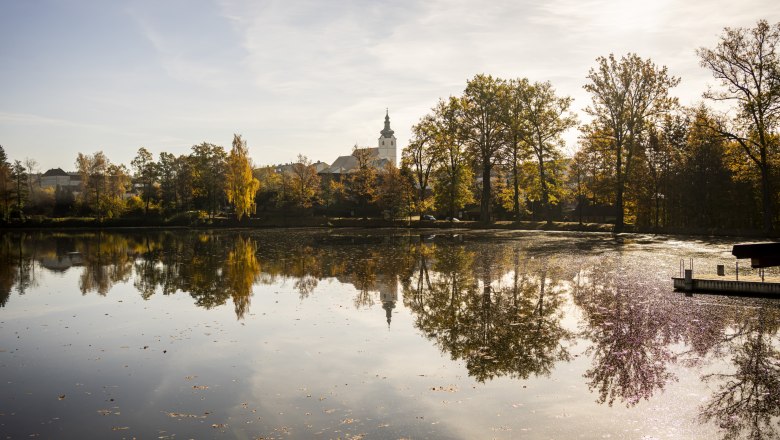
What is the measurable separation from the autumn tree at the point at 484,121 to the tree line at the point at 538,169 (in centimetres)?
16

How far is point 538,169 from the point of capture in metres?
66.4

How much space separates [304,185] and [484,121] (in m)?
32.3

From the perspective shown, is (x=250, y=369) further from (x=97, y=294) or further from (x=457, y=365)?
(x=97, y=294)

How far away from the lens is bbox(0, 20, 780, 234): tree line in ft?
157

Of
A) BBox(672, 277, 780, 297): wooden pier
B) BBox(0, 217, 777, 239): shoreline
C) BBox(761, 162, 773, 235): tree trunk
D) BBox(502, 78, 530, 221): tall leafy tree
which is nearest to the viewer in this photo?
BBox(672, 277, 780, 297): wooden pier

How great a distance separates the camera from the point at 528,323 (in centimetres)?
1677

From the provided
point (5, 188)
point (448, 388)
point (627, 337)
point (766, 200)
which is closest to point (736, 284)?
point (627, 337)

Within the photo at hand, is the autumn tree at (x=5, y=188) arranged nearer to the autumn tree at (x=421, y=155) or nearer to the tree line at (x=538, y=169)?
the tree line at (x=538, y=169)

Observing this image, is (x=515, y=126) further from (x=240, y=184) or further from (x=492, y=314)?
(x=492, y=314)

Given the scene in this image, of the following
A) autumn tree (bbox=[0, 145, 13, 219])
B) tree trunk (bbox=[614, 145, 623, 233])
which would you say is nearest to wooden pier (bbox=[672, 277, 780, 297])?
tree trunk (bbox=[614, 145, 623, 233])

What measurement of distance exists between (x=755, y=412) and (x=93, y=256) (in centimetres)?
3988

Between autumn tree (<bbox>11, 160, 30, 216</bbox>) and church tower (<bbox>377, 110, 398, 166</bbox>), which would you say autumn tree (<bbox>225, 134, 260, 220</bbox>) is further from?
church tower (<bbox>377, 110, 398, 166</bbox>)

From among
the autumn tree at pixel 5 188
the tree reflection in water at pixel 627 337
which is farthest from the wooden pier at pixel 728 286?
the autumn tree at pixel 5 188

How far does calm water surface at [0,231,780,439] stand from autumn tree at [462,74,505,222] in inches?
1531
